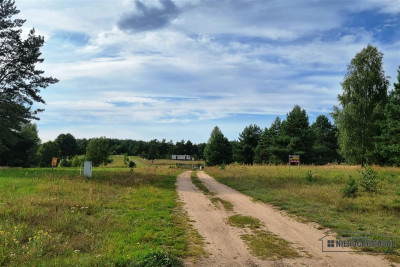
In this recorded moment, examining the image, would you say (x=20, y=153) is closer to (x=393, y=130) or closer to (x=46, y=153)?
(x=46, y=153)

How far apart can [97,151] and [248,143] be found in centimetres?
4136

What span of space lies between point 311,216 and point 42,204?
10.9 meters

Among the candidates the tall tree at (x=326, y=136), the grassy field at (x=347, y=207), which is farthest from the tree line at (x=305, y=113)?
the tall tree at (x=326, y=136)

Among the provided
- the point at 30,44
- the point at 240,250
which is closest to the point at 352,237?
the point at 240,250

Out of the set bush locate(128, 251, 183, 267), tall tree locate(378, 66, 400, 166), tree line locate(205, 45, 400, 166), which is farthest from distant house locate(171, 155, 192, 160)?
bush locate(128, 251, 183, 267)

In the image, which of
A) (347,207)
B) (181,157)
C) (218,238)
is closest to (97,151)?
(347,207)

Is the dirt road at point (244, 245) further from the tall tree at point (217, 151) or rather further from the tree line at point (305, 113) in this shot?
the tall tree at point (217, 151)

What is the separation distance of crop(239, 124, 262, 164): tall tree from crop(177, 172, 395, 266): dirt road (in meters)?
57.6

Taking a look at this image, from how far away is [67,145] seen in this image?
122375 millimetres

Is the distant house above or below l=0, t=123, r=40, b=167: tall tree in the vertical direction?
below

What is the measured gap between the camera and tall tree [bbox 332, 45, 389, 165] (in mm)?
32594

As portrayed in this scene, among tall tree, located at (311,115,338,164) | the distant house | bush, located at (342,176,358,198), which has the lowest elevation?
the distant house

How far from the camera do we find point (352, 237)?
743cm

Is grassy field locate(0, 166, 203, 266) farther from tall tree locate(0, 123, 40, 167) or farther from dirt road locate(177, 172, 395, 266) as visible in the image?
tall tree locate(0, 123, 40, 167)
